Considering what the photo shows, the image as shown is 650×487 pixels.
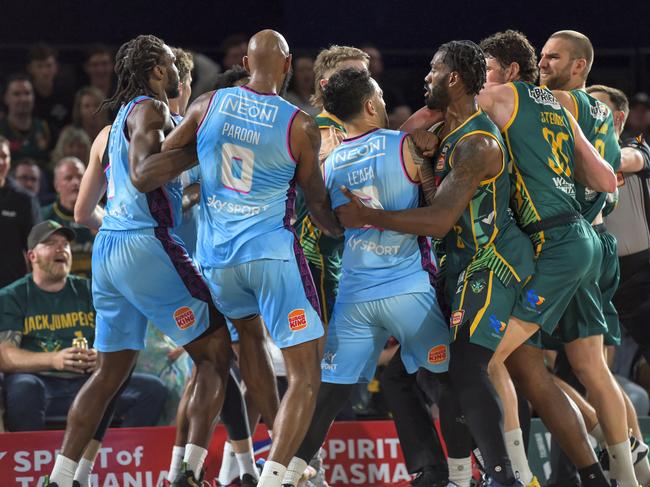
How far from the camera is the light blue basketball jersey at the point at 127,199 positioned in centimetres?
533

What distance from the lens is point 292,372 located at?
16.4ft

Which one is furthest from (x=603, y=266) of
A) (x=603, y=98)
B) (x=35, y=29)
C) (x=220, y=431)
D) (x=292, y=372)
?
(x=35, y=29)

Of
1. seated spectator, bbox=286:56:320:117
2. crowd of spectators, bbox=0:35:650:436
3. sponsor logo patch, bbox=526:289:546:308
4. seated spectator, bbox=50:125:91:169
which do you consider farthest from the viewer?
seated spectator, bbox=286:56:320:117

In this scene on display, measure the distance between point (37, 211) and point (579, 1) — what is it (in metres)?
5.62

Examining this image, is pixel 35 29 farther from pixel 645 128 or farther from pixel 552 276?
pixel 552 276

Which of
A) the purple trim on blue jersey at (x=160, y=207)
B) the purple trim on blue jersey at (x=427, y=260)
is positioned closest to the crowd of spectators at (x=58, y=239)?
the purple trim on blue jersey at (x=160, y=207)

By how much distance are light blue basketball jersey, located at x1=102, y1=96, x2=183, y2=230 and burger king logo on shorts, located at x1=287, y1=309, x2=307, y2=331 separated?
84 centimetres

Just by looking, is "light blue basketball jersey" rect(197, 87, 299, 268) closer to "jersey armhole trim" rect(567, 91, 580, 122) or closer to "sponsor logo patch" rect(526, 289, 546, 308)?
"sponsor logo patch" rect(526, 289, 546, 308)

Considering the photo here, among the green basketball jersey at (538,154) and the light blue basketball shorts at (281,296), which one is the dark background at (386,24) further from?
the light blue basketball shorts at (281,296)

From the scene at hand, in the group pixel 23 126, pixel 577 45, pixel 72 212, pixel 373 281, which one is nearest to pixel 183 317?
pixel 373 281

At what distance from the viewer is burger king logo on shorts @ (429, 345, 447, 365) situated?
5176 millimetres

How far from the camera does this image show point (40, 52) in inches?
387

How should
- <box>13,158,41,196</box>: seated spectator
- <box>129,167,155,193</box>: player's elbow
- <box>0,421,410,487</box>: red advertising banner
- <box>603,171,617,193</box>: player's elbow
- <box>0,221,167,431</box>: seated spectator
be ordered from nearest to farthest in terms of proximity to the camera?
<box>129,167,155,193</box>: player's elbow < <box>603,171,617,193</box>: player's elbow < <box>0,421,410,487</box>: red advertising banner < <box>0,221,167,431</box>: seated spectator < <box>13,158,41,196</box>: seated spectator

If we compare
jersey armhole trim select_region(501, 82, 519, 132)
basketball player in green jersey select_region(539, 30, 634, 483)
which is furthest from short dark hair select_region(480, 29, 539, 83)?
jersey armhole trim select_region(501, 82, 519, 132)
